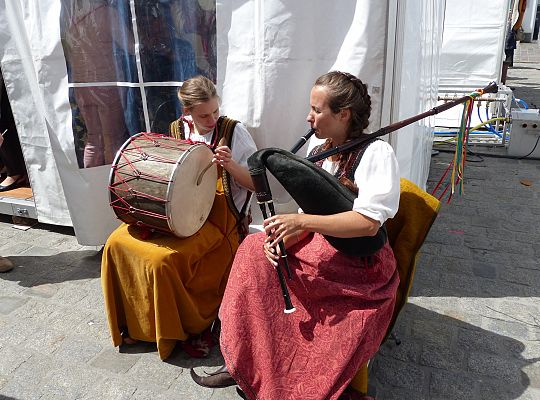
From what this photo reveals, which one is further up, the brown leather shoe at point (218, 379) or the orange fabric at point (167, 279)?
the orange fabric at point (167, 279)

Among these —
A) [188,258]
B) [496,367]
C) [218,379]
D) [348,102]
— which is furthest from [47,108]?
[496,367]

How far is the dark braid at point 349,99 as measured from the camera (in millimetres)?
1910

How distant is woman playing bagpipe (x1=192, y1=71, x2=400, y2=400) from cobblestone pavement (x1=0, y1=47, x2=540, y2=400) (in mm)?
419

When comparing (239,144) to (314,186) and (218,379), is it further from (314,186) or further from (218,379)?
(218,379)

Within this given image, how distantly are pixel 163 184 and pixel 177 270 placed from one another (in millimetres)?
433

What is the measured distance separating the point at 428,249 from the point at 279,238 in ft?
7.02

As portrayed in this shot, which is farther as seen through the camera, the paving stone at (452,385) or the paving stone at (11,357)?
the paving stone at (11,357)

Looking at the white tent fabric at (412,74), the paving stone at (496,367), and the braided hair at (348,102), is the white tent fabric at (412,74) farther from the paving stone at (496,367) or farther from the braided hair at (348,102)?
the paving stone at (496,367)

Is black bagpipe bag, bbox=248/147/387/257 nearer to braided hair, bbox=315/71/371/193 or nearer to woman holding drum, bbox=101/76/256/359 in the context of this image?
braided hair, bbox=315/71/371/193

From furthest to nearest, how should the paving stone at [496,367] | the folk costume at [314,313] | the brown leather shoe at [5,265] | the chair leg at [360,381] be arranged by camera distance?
the brown leather shoe at [5,265] → the paving stone at [496,367] → the chair leg at [360,381] → the folk costume at [314,313]

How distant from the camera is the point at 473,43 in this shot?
7.85 m

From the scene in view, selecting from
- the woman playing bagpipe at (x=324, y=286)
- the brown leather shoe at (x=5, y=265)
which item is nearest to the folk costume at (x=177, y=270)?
the woman playing bagpipe at (x=324, y=286)

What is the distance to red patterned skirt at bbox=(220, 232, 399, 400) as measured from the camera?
6.30 ft

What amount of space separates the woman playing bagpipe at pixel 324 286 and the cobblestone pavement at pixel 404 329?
0.42 m
